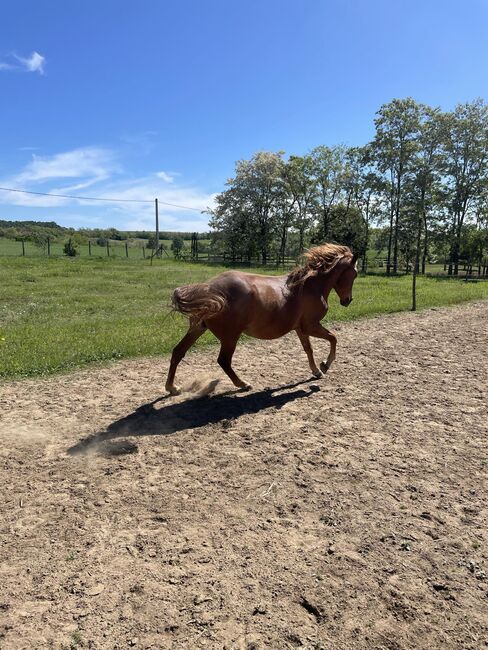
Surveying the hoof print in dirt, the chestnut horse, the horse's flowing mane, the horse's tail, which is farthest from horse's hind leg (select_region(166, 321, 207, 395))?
the horse's flowing mane

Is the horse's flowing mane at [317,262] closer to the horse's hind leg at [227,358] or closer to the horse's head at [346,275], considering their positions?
the horse's head at [346,275]

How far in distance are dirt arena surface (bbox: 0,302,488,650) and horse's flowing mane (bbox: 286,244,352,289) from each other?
5.83ft

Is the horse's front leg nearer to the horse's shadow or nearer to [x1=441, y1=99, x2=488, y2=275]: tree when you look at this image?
the horse's shadow

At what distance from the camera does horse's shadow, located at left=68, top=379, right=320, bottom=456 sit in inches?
182

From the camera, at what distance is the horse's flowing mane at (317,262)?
22.1ft

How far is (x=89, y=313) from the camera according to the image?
13.2 metres

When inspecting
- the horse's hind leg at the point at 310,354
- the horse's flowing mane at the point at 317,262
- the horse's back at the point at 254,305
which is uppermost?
the horse's flowing mane at the point at 317,262

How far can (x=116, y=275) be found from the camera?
2391 centimetres

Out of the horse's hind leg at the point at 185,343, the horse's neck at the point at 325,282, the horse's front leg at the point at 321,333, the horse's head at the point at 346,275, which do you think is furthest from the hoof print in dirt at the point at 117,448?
the horse's head at the point at 346,275

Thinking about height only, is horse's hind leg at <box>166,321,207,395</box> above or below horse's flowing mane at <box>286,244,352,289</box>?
below

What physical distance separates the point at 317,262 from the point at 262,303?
1.51m

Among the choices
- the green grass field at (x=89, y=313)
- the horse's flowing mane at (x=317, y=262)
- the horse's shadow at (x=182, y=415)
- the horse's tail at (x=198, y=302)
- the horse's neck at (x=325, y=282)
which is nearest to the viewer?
the horse's shadow at (x=182, y=415)

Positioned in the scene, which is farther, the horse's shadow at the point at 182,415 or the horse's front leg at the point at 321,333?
the horse's front leg at the point at 321,333

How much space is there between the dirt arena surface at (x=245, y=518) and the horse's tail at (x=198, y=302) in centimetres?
130
